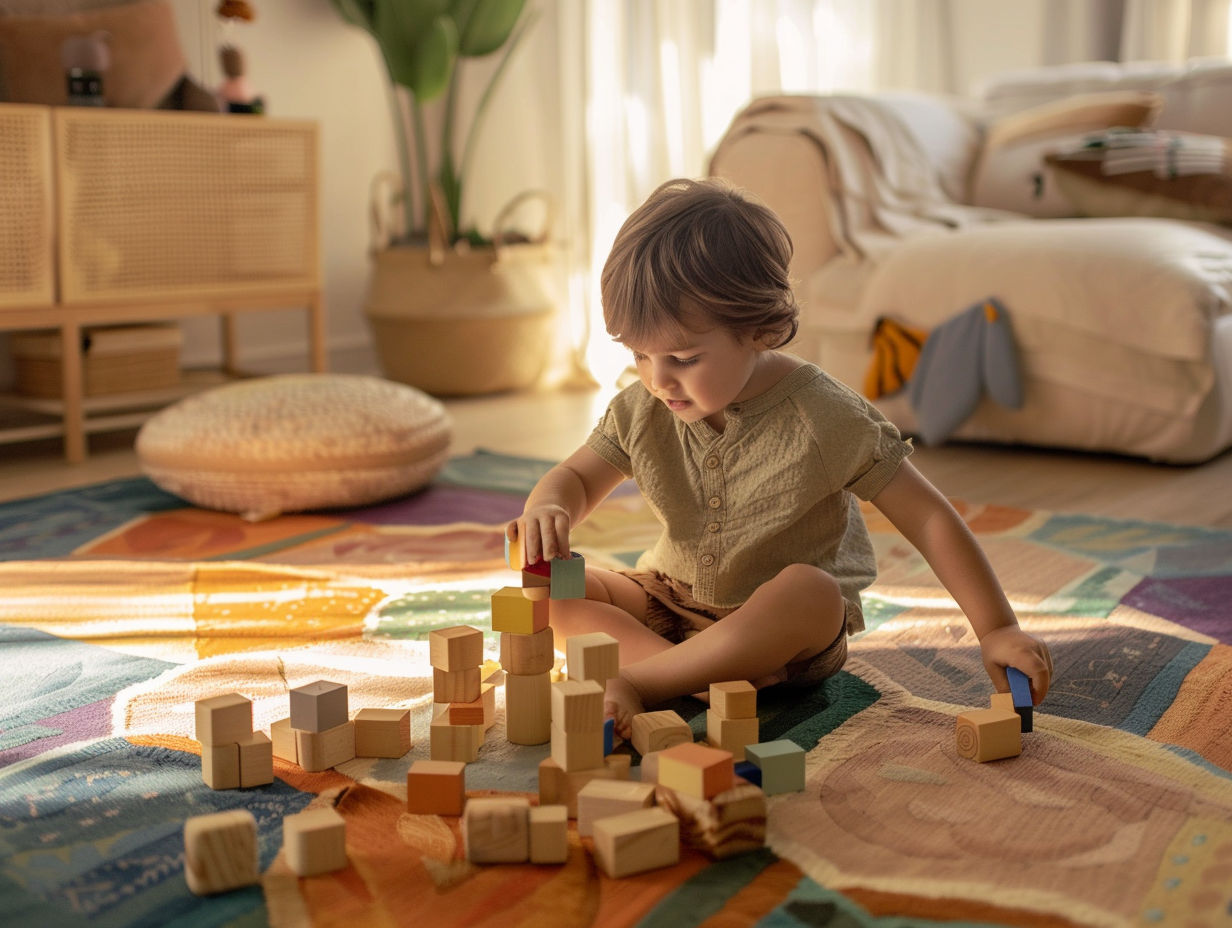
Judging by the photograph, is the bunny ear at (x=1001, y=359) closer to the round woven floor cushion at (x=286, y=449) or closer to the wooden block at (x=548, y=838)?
the round woven floor cushion at (x=286, y=449)

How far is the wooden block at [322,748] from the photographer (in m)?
0.97

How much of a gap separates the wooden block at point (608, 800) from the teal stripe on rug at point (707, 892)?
0.07m

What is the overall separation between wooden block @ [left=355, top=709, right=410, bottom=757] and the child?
0.18m

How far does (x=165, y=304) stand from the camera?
2574mm

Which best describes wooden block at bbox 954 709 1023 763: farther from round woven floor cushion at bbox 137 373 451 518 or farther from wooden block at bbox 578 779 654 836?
round woven floor cushion at bbox 137 373 451 518

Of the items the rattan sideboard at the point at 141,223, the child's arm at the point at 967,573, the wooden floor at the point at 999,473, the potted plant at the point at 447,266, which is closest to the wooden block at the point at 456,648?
the child's arm at the point at 967,573

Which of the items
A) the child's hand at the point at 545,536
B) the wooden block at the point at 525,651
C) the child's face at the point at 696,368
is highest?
the child's face at the point at 696,368

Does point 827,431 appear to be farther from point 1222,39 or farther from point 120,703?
point 1222,39

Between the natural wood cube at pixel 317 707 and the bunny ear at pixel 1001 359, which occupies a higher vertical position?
the bunny ear at pixel 1001 359

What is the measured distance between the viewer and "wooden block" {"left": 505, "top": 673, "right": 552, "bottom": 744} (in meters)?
1.03

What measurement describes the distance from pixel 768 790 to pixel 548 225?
2.74m

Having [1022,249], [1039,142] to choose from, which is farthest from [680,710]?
[1039,142]

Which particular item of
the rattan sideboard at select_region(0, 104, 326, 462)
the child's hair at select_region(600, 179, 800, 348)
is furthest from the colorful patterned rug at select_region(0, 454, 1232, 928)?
the rattan sideboard at select_region(0, 104, 326, 462)

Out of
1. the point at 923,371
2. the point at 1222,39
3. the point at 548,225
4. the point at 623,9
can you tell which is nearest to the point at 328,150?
the point at 548,225
